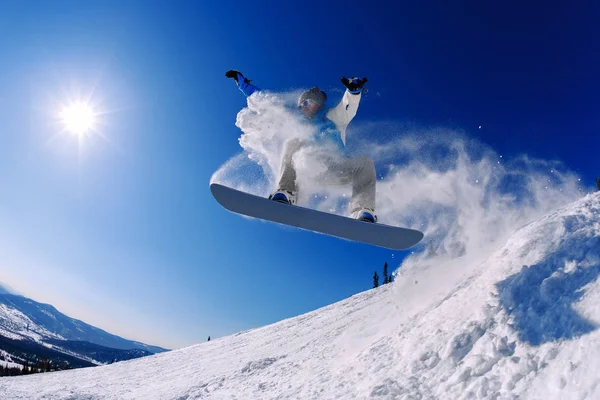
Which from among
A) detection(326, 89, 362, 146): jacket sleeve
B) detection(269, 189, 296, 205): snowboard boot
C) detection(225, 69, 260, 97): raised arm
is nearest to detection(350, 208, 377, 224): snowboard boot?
detection(269, 189, 296, 205): snowboard boot

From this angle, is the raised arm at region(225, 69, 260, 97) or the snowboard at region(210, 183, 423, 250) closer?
the snowboard at region(210, 183, 423, 250)

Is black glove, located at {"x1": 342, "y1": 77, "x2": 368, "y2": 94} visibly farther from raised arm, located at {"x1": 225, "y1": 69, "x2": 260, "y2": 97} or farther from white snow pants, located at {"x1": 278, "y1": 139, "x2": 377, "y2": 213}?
raised arm, located at {"x1": 225, "y1": 69, "x2": 260, "y2": 97}

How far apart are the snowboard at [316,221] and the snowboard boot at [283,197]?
215 mm

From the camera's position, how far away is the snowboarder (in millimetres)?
7129

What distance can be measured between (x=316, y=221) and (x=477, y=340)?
11.2 feet

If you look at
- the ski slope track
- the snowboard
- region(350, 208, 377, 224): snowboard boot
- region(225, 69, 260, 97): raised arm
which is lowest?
the ski slope track

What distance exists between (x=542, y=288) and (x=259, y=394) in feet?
16.4

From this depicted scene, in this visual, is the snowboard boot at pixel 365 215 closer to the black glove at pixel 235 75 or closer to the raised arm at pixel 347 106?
the raised arm at pixel 347 106

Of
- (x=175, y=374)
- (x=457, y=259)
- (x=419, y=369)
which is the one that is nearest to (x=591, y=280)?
(x=419, y=369)

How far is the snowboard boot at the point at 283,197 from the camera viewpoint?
7.00m

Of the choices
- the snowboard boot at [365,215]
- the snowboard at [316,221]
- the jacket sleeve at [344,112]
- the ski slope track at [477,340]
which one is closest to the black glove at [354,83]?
the jacket sleeve at [344,112]

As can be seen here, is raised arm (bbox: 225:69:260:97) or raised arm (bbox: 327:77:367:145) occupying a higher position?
raised arm (bbox: 225:69:260:97)

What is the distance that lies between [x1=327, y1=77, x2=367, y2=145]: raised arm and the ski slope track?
13.2 ft

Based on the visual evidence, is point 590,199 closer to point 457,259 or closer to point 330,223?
point 457,259
